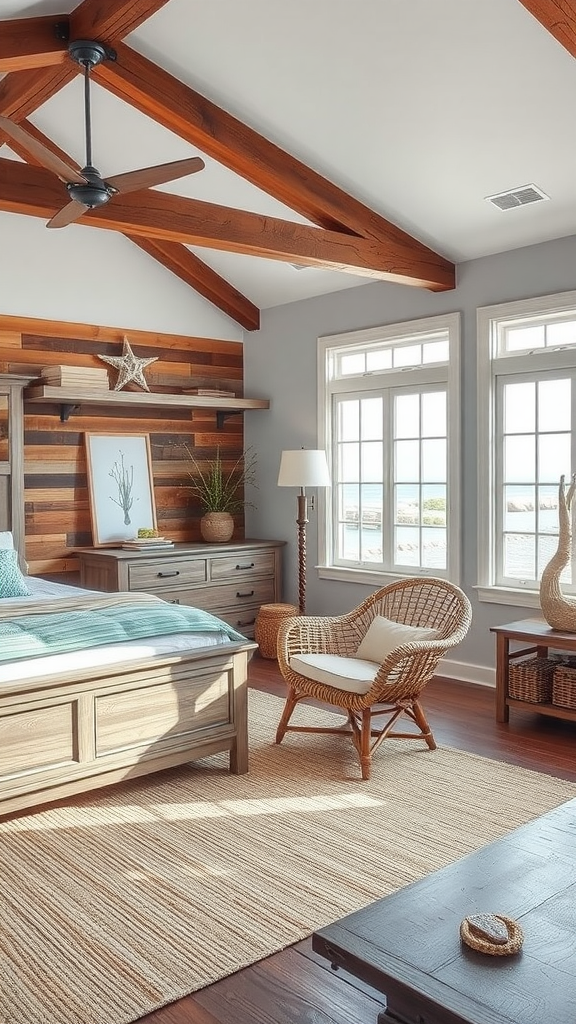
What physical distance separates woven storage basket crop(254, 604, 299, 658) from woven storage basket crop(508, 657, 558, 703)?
1.91 metres

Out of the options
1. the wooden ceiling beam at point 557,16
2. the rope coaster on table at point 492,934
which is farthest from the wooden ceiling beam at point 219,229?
the rope coaster on table at point 492,934

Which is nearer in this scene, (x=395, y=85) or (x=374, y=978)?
(x=374, y=978)

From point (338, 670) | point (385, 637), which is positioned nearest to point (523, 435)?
point (385, 637)

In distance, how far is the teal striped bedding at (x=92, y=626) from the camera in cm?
327

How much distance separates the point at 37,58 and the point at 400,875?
11.8 feet

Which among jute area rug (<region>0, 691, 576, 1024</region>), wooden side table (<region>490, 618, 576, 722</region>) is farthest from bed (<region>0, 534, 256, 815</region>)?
wooden side table (<region>490, 618, 576, 722</region>)

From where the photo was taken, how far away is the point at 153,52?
4168 mm

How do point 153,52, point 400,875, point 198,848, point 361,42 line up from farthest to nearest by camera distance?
point 153,52
point 361,42
point 198,848
point 400,875

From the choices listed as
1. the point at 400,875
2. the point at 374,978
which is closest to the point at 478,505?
the point at 400,875

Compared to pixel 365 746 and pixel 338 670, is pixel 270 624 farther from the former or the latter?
pixel 365 746

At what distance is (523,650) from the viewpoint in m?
4.69

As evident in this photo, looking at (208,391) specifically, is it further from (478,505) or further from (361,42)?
(361,42)

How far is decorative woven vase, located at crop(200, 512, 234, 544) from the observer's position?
646 centimetres

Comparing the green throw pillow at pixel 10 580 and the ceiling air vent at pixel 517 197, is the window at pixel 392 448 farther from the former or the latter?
the green throw pillow at pixel 10 580
